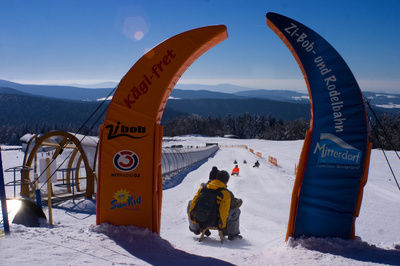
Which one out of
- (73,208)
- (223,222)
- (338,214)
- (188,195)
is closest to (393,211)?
(338,214)

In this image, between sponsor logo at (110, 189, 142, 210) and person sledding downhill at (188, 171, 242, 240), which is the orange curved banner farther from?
person sledding downhill at (188, 171, 242, 240)

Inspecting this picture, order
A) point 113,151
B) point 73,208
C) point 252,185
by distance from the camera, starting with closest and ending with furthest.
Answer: point 113,151, point 73,208, point 252,185

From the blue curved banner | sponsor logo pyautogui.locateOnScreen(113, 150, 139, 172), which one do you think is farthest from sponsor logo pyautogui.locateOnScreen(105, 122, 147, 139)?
the blue curved banner

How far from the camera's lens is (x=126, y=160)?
5.32 metres

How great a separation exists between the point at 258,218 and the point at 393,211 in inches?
171

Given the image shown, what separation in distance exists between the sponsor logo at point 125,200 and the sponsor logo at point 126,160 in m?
0.43

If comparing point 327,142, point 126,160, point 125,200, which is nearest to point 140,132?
point 126,160

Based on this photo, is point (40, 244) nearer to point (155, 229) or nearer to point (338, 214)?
point (155, 229)

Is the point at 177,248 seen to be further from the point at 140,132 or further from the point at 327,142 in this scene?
the point at 327,142

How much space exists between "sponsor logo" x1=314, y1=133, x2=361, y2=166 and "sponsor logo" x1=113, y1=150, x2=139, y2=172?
125 inches

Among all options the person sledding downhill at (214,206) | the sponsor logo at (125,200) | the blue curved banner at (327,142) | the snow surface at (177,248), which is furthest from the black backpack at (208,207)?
the blue curved banner at (327,142)

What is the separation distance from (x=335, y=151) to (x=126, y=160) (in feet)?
11.9

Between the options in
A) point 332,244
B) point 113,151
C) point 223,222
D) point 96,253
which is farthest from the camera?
point 223,222

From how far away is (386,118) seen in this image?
7312cm
